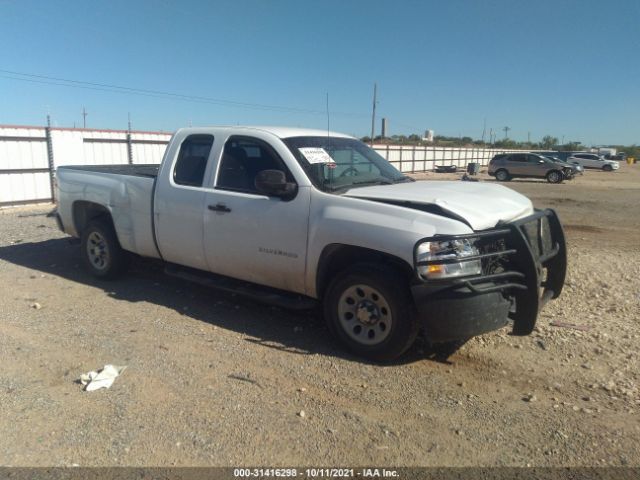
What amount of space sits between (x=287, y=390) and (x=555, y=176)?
1198 inches

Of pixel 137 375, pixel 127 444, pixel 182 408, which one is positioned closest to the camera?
pixel 127 444

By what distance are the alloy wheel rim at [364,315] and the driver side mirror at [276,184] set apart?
1.00 metres

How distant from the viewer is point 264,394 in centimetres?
369

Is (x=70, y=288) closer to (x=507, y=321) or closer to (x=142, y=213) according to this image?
(x=142, y=213)

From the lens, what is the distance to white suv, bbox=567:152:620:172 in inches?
1831

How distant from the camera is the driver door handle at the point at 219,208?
4.96 metres

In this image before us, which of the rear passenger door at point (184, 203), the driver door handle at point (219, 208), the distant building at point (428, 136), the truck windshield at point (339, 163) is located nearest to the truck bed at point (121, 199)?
the rear passenger door at point (184, 203)

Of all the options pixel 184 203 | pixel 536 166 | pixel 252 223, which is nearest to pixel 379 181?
pixel 252 223

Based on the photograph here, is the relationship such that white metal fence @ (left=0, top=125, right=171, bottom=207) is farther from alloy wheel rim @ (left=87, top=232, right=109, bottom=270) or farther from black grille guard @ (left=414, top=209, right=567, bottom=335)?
black grille guard @ (left=414, top=209, right=567, bottom=335)

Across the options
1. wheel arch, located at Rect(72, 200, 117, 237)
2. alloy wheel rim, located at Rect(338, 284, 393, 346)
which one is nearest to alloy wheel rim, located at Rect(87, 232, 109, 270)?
wheel arch, located at Rect(72, 200, 117, 237)

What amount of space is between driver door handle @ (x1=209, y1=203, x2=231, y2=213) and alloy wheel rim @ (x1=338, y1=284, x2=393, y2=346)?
1478 mm

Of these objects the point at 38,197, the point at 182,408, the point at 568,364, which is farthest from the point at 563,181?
the point at 182,408

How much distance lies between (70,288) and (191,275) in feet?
6.02

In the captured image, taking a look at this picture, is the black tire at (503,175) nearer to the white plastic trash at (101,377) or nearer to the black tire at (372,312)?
the black tire at (372,312)
